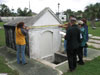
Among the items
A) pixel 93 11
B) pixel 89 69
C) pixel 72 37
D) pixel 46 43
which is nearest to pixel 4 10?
pixel 93 11

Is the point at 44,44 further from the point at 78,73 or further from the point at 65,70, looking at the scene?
the point at 78,73

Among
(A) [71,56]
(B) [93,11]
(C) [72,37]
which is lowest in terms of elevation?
(A) [71,56]

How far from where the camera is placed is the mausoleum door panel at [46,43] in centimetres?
583

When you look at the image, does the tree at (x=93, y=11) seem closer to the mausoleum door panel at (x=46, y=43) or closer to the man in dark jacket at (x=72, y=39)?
the mausoleum door panel at (x=46, y=43)

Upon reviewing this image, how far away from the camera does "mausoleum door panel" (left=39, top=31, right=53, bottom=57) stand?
5.83 metres

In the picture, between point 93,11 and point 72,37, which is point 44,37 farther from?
point 93,11

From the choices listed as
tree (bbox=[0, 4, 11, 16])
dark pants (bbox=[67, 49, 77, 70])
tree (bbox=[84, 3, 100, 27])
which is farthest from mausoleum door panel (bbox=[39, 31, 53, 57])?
tree (bbox=[0, 4, 11, 16])

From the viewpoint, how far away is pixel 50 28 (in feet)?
20.0

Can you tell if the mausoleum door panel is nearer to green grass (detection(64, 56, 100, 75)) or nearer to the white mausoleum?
the white mausoleum

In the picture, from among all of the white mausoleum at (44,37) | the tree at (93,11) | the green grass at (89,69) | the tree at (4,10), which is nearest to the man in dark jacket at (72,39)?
the green grass at (89,69)

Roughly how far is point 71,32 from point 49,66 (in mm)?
1734

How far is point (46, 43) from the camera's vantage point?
606 centimetres

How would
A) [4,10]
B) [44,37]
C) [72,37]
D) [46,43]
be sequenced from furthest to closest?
[4,10]
[46,43]
[44,37]
[72,37]

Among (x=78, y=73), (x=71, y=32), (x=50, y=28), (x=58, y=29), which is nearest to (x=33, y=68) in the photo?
(x=78, y=73)
